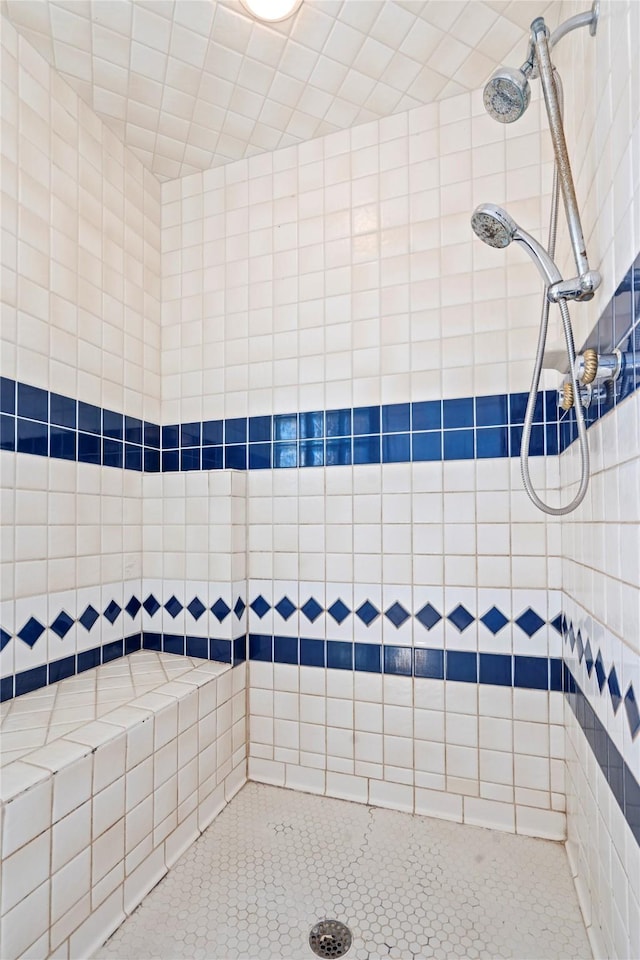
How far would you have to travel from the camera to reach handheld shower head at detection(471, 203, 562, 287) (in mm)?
1160

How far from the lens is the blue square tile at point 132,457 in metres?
1.91

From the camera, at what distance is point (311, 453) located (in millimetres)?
1843

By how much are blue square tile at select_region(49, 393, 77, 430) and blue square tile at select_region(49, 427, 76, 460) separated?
24mm

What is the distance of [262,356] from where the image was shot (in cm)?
194

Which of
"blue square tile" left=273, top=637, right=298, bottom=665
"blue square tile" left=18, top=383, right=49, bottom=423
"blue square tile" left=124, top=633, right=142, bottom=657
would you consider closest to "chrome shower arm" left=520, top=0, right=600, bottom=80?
"blue square tile" left=18, top=383, right=49, bottom=423

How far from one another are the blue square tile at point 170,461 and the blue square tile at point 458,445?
1.11 meters

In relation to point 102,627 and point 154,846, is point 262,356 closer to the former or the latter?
point 102,627

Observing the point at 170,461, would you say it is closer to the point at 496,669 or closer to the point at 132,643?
the point at 132,643

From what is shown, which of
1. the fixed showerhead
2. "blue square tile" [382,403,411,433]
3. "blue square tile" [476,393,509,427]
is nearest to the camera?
the fixed showerhead

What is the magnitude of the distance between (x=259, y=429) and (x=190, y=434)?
1.10 ft

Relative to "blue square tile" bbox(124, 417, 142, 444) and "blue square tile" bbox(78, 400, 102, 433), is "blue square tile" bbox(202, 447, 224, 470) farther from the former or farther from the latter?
"blue square tile" bbox(78, 400, 102, 433)

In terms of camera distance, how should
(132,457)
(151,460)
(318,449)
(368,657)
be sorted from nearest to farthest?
(368,657), (318,449), (132,457), (151,460)

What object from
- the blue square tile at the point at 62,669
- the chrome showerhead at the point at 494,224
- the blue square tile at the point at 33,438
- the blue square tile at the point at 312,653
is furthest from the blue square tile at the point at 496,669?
the blue square tile at the point at 33,438

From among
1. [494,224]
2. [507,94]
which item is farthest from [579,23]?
[494,224]
